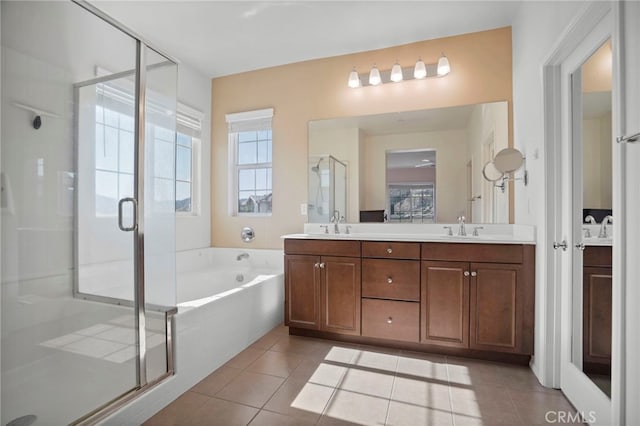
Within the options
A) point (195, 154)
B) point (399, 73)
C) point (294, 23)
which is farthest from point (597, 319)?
point (195, 154)

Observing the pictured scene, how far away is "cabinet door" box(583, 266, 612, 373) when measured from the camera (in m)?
1.41

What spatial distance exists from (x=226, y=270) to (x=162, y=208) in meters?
1.45

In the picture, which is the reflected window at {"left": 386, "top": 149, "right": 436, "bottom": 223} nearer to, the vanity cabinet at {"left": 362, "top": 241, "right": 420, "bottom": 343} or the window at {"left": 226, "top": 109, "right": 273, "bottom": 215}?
the vanity cabinet at {"left": 362, "top": 241, "right": 420, "bottom": 343}

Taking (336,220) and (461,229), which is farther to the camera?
(336,220)

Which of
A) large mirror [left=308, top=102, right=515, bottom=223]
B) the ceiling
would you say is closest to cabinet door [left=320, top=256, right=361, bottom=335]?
large mirror [left=308, top=102, right=515, bottom=223]

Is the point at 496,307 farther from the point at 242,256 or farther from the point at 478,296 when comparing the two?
the point at 242,256

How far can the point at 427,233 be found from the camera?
2.80 m

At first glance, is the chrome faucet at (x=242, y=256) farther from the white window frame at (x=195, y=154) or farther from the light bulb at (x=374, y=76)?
the light bulb at (x=374, y=76)

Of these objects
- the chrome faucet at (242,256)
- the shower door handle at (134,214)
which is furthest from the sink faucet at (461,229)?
the shower door handle at (134,214)

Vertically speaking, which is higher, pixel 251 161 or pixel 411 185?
pixel 251 161

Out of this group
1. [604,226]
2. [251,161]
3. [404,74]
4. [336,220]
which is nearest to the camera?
[604,226]

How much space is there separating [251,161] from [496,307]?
265 cm

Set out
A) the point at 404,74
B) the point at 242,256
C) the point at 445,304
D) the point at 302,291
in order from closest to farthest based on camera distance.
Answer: the point at 445,304 → the point at 302,291 → the point at 404,74 → the point at 242,256

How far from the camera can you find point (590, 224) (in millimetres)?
1588
